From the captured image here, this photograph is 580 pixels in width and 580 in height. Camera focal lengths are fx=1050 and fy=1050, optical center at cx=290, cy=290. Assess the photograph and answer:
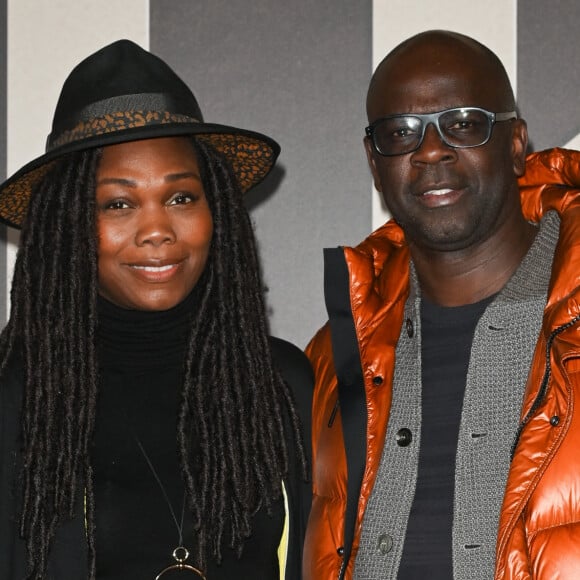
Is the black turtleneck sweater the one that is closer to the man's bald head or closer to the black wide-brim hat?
the black wide-brim hat

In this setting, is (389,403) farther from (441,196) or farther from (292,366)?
(441,196)

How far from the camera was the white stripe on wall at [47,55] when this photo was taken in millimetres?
3295

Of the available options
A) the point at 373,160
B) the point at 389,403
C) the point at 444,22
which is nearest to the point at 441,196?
the point at 373,160

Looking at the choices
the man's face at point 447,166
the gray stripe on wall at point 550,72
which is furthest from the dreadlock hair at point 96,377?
the gray stripe on wall at point 550,72

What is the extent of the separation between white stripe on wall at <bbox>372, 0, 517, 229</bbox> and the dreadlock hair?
0.80 metres

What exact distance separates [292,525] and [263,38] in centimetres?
155

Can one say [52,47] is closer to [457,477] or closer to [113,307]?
[113,307]

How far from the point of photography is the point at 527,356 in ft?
7.44

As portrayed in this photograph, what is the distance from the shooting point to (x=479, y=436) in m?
2.23

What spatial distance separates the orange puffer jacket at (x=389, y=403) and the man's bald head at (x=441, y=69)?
237 millimetres

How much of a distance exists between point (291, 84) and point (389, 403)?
1.22 metres

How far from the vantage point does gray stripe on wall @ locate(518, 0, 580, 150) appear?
3.12 metres

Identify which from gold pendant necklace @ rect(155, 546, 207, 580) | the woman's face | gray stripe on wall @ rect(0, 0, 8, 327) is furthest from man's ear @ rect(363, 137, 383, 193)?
gray stripe on wall @ rect(0, 0, 8, 327)

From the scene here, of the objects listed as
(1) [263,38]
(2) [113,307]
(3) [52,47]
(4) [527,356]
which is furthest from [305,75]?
(4) [527,356]
